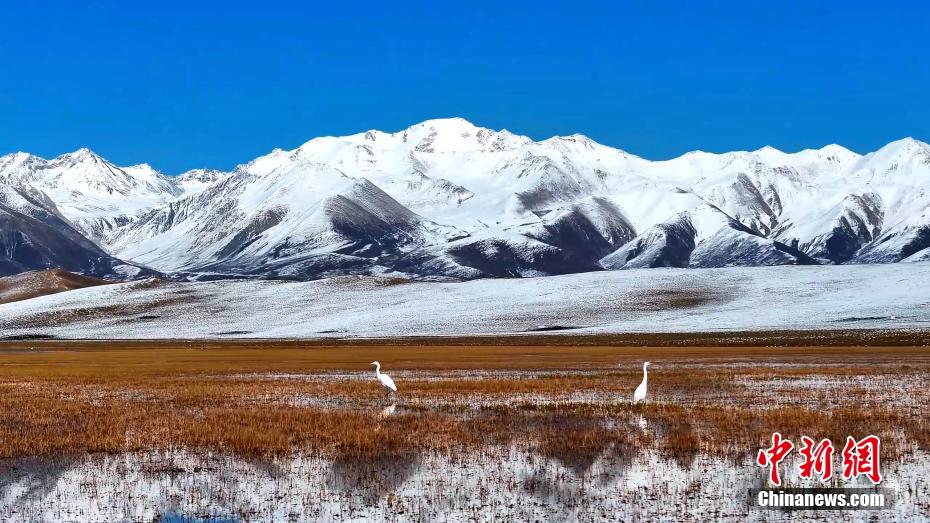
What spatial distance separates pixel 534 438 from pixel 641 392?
7.19 m

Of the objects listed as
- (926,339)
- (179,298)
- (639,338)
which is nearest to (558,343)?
(639,338)

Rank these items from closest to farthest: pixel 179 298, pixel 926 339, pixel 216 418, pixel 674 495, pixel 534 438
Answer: pixel 674 495 < pixel 534 438 < pixel 216 418 < pixel 926 339 < pixel 179 298

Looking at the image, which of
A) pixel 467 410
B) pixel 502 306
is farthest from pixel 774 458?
pixel 502 306

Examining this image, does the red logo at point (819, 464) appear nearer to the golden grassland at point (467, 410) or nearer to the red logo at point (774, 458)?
the red logo at point (774, 458)

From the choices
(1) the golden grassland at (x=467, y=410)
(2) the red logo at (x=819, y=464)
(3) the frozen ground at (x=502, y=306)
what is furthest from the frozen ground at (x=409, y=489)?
(3) the frozen ground at (x=502, y=306)

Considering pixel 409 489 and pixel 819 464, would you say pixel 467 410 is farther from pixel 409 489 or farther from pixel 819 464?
pixel 819 464

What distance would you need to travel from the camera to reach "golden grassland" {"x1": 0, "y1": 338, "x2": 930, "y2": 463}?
965 inches

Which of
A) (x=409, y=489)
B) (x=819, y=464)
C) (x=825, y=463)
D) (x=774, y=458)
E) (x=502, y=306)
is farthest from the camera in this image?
(x=502, y=306)

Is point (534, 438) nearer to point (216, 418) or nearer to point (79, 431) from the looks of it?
point (216, 418)

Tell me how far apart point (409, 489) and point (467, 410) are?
12.9m

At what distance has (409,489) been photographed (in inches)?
762

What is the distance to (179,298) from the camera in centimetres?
18450

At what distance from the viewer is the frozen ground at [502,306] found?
5207 inches

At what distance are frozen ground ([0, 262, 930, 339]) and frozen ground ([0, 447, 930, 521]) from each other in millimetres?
98507
